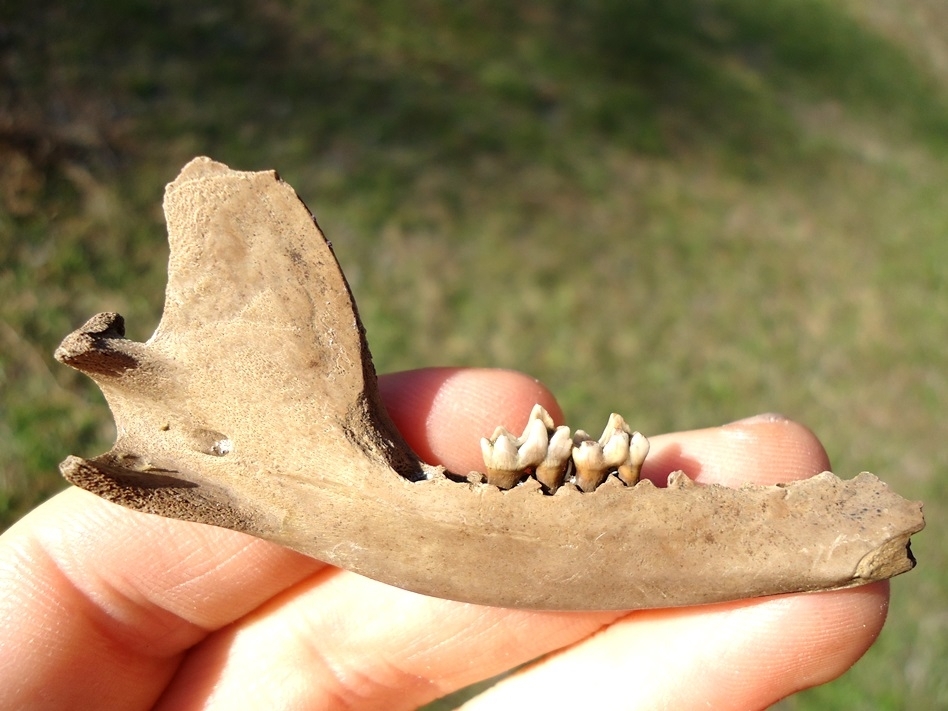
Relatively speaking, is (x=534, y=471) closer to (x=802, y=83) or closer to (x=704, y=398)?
(x=704, y=398)

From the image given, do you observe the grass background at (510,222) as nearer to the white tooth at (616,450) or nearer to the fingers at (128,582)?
the fingers at (128,582)

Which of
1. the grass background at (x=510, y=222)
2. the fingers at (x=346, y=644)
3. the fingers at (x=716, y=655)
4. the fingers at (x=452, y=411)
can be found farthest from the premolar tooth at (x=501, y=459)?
the grass background at (x=510, y=222)

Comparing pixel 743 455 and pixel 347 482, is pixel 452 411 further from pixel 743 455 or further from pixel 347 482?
pixel 743 455

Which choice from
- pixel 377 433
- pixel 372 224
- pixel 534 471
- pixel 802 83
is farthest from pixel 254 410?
pixel 802 83

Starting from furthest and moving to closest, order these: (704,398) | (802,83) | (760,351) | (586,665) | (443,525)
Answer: (802,83), (760,351), (704,398), (586,665), (443,525)

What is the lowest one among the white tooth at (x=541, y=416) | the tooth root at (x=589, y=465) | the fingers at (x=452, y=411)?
the fingers at (x=452, y=411)

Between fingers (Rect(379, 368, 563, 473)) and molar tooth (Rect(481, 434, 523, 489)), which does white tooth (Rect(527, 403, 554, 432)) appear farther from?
fingers (Rect(379, 368, 563, 473))
